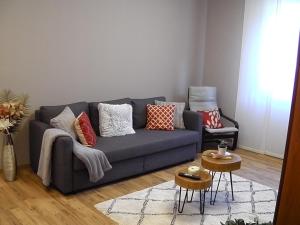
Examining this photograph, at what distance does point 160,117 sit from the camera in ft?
14.1

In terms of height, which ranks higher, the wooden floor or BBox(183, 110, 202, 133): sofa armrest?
BBox(183, 110, 202, 133): sofa armrest

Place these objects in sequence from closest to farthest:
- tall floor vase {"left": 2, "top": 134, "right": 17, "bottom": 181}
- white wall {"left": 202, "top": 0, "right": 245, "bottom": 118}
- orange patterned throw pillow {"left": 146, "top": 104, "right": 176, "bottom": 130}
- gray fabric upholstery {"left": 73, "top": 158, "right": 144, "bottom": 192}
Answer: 1. gray fabric upholstery {"left": 73, "top": 158, "right": 144, "bottom": 192}
2. tall floor vase {"left": 2, "top": 134, "right": 17, "bottom": 181}
3. orange patterned throw pillow {"left": 146, "top": 104, "right": 176, "bottom": 130}
4. white wall {"left": 202, "top": 0, "right": 245, "bottom": 118}

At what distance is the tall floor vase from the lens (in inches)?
132

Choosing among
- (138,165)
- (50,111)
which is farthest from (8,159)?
(138,165)

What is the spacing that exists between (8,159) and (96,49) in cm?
177

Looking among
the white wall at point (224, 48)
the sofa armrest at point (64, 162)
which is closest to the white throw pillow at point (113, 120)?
the sofa armrest at point (64, 162)

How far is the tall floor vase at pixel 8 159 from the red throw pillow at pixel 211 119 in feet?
8.85

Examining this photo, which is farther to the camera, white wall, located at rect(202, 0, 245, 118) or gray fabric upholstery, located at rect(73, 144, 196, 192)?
white wall, located at rect(202, 0, 245, 118)

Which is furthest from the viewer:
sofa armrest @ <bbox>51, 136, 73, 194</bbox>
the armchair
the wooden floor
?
the armchair

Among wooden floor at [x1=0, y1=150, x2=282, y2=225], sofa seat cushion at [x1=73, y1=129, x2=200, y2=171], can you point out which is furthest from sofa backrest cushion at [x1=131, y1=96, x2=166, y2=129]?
wooden floor at [x1=0, y1=150, x2=282, y2=225]

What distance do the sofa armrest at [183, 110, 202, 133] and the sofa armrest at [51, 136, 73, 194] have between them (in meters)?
1.90

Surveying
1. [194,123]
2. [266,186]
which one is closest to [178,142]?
[194,123]

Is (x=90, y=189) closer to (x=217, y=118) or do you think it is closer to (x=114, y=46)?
(x=114, y=46)

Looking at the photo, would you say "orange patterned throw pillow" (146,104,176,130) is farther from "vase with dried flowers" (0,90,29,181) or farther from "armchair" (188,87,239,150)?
"vase with dried flowers" (0,90,29,181)
